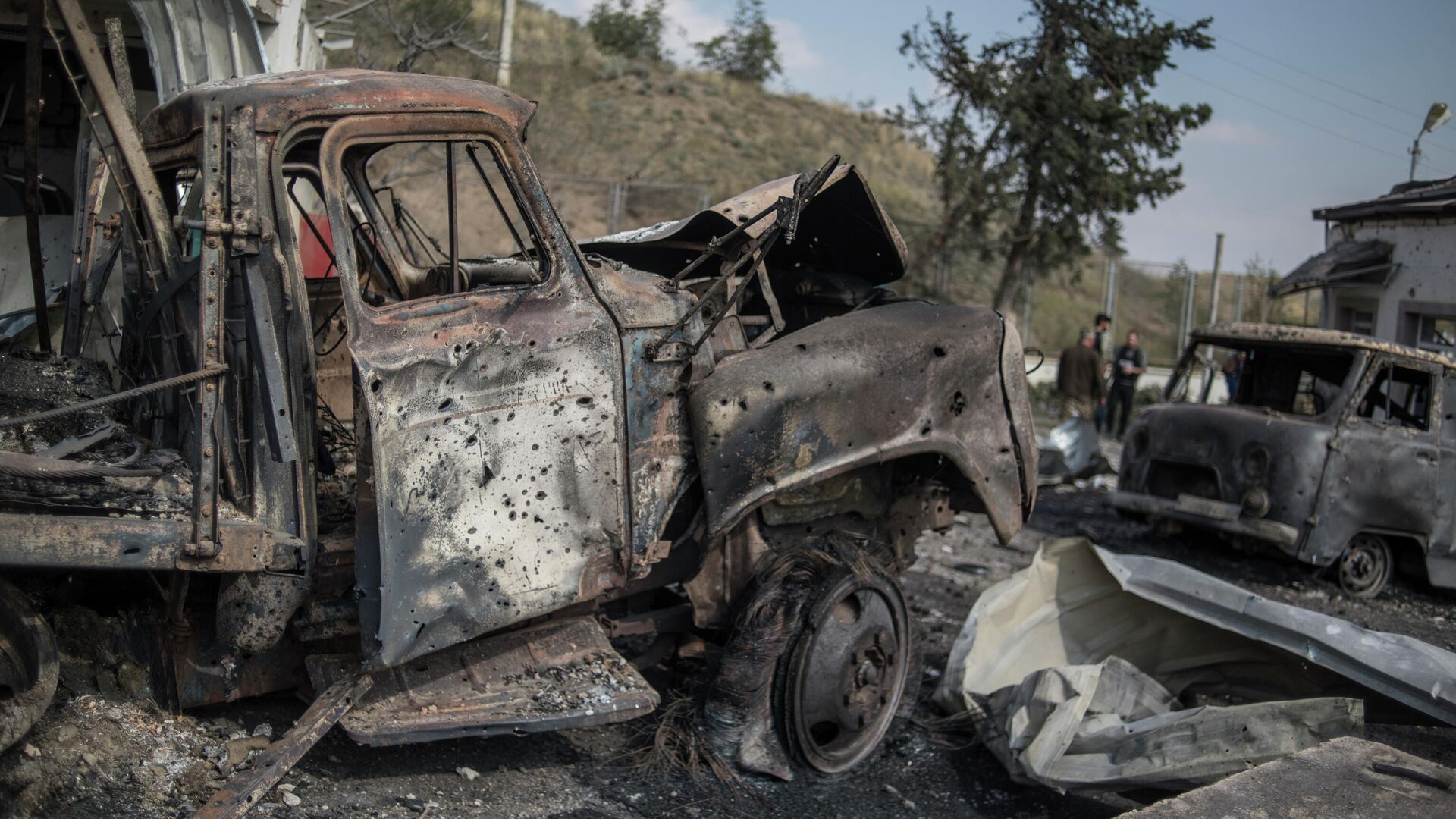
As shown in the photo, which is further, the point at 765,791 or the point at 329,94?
the point at 765,791

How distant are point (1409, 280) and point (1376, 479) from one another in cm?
509

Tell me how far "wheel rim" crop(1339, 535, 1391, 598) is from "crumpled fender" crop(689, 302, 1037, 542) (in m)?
3.83

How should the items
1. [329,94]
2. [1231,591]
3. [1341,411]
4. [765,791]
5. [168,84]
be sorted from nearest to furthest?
[329,94] → [765,791] → [1231,591] → [168,84] → [1341,411]

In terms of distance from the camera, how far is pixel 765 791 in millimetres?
4066

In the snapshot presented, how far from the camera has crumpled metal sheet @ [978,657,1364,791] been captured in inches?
150

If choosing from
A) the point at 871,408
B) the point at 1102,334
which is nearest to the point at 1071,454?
the point at 1102,334

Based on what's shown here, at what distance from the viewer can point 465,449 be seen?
3285mm

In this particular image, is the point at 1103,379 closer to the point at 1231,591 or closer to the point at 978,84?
the point at 978,84

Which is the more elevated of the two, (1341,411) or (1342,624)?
(1341,411)

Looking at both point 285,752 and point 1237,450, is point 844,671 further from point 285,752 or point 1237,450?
point 1237,450

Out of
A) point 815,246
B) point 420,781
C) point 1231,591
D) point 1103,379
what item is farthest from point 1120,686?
point 1103,379

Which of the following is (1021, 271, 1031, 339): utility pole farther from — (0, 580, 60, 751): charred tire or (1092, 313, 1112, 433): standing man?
(0, 580, 60, 751): charred tire

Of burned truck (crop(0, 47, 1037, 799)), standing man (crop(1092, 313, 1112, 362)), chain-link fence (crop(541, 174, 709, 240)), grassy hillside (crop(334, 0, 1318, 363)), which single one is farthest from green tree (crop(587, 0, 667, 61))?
burned truck (crop(0, 47, 1037, 799))

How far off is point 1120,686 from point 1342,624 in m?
0.93
